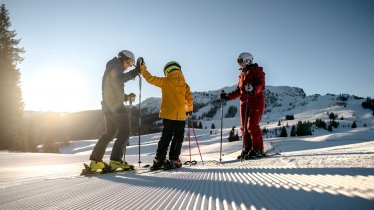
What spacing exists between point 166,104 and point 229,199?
4250 mm

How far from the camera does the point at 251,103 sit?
269 inches

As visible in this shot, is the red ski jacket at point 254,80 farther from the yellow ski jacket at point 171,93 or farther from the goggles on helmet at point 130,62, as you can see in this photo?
the goggles on helmet at point 130,62

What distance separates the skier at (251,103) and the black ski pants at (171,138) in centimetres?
153

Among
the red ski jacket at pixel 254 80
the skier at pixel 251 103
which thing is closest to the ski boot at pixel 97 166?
the skier at pixel 251 103

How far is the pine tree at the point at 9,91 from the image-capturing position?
2665 centimetres

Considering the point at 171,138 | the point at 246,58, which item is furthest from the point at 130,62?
the point at 246,58

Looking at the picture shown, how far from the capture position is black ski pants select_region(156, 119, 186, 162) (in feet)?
19.3

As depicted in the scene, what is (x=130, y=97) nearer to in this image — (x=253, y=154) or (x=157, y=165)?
(x=157, y=165)

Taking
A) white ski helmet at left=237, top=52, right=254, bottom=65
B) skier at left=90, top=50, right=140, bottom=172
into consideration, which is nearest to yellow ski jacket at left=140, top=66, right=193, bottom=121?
skier at left=90, top=50, right=140, bottom=172

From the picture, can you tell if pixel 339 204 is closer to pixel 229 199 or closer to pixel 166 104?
pixel 229 199

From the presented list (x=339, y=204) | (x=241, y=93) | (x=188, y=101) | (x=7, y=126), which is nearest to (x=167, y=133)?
(x=188, y=101)

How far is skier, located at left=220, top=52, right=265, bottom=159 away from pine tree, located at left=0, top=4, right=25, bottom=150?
25.9m

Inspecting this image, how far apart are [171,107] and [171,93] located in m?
0.31

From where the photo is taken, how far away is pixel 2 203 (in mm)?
2195
